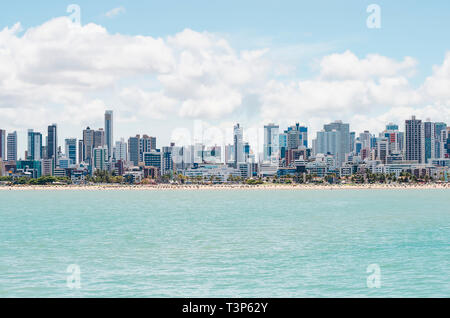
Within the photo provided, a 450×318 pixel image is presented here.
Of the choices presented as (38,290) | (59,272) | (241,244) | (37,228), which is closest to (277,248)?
(241,244)

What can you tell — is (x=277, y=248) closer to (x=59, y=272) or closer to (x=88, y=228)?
(x=59, y=272)

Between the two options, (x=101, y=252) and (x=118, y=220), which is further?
(x=118, y=220)

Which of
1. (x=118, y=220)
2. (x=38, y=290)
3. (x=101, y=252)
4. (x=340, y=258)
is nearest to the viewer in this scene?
(x=38, y=290)

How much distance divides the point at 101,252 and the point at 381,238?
24.9 meters

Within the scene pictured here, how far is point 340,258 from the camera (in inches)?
1455
